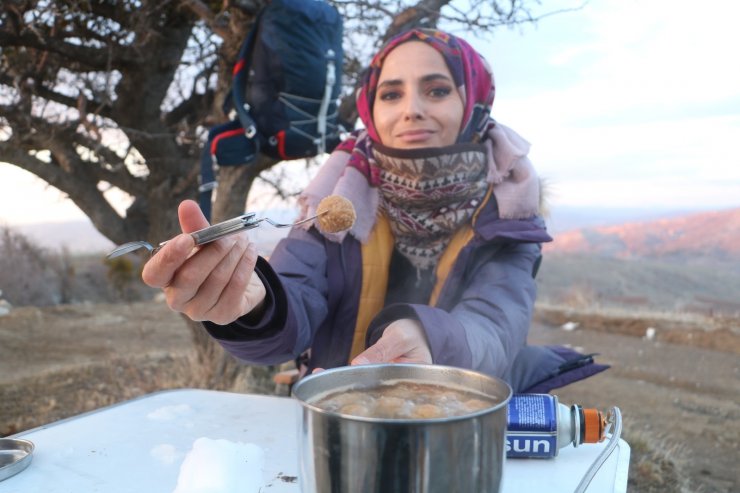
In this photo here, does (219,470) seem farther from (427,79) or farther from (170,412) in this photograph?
(427,79)

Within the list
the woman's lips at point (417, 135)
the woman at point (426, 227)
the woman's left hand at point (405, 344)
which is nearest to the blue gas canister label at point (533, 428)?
the woman's left hand at point (405, 344)

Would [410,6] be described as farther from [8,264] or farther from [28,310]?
[8,264]

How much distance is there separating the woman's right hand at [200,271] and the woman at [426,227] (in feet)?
1.24

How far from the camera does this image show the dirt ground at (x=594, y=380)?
3.22 metres

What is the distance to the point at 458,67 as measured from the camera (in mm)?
1774

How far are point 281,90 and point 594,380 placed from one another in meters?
3.54

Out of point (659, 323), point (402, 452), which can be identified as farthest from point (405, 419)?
point (659, 323)

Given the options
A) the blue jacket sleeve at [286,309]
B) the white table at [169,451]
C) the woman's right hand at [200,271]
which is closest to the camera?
the woman's right hand at [200,271]

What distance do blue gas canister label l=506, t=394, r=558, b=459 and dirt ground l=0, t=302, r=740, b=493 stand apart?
6.12 ft

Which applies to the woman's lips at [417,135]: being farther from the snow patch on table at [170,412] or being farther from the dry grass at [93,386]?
the dry grass at [93,386]

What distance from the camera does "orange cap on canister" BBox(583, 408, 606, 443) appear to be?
1.17m

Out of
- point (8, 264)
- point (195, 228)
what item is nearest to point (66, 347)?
point (8, 264)

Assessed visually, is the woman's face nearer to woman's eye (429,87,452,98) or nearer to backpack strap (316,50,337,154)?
woman's eye (429,87,452,98)

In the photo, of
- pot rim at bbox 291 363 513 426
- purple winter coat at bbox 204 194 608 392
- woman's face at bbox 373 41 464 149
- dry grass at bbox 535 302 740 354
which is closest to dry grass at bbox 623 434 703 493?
purple winter coat at bbox 204 194 608 392
